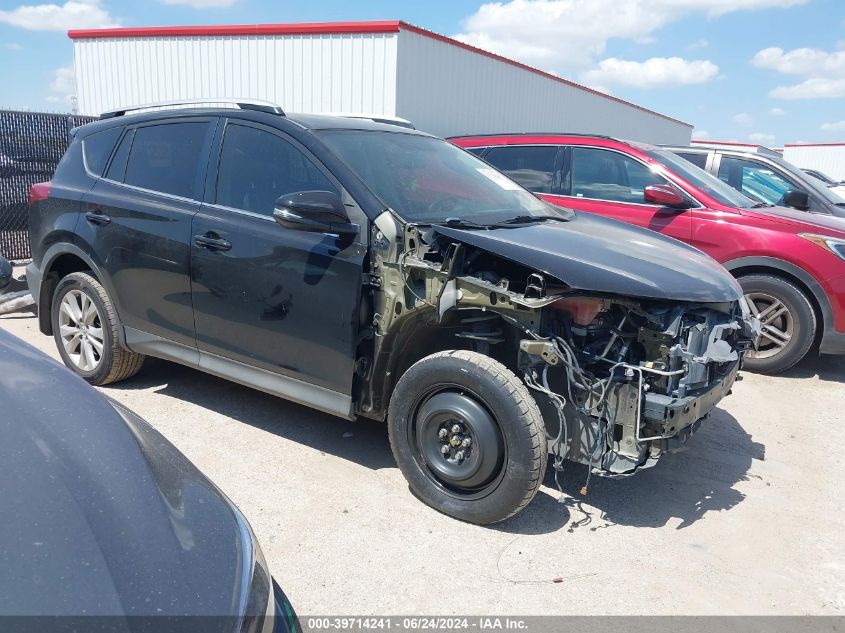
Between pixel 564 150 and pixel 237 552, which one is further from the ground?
pixel 564 150

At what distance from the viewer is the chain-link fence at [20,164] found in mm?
10055

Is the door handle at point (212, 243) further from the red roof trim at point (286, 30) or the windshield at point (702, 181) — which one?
the red roof trim at point (286, 30)

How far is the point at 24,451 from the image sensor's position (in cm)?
169

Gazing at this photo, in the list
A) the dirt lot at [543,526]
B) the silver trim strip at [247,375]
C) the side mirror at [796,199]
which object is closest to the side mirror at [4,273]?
the dirt lot at [543,526]

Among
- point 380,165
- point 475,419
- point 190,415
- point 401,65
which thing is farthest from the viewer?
point 401,65

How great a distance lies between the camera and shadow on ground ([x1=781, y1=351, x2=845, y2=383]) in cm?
600

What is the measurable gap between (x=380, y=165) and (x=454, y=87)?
1026 centimetres

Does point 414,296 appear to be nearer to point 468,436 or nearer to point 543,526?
point 468,436

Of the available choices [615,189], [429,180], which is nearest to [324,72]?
[615,189]

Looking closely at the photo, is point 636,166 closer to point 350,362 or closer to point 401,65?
point 350,362

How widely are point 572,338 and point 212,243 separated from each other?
2092 millimetres

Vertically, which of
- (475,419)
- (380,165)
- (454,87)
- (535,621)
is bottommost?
(535,621)

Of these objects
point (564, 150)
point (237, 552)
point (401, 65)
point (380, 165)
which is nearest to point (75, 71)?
point (401, 65)

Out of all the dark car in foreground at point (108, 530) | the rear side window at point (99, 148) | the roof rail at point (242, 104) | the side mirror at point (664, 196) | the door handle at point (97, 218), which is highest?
the roof rail at point (242, 104)
